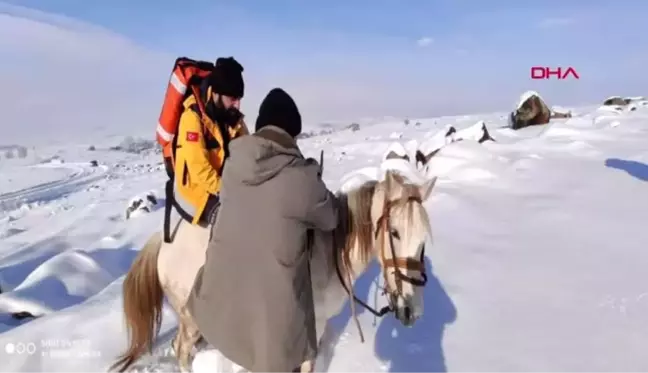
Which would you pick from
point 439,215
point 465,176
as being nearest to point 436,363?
point 439,215

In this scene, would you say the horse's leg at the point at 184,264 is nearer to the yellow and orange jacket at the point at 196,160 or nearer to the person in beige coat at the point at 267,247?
the yellow and orange jacket at the point at 196,160

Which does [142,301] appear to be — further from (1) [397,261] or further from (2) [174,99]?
(1) [397,261]

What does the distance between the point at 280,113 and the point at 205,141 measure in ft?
3.73

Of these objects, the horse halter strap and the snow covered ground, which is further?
the snow covered ground

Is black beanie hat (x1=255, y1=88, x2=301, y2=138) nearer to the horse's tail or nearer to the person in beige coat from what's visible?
the person in beige coat

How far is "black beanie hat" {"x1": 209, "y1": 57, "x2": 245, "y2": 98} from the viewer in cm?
332

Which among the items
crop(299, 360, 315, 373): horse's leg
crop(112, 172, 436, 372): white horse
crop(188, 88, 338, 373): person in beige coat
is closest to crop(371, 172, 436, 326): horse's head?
crop(112, 172, 436, 372): white horse

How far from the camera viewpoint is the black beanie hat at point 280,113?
2432mm

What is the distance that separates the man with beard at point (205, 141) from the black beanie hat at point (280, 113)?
3.16ft

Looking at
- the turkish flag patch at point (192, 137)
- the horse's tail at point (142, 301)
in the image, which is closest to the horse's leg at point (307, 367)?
the horse's tail at point (142, 301)

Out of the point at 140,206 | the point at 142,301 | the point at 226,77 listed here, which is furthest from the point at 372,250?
the point at 140,206

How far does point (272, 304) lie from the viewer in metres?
2.35

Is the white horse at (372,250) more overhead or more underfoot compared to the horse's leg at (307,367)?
more overhead

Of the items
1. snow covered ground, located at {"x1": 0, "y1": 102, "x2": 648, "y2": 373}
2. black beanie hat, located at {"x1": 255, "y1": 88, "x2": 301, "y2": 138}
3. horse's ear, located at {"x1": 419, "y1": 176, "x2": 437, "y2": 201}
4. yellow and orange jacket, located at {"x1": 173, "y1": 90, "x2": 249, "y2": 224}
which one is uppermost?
black beanie hat, located at {"x1": 255, "y1": 88, "x2": 301, "y2": 138}
